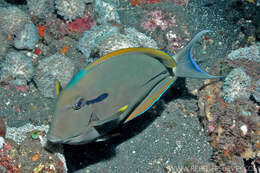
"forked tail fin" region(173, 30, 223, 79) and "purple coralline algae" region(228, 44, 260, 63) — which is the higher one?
"forked tail fin" region(173, 30, 223, 79)

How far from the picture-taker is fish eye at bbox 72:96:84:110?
2.21 m

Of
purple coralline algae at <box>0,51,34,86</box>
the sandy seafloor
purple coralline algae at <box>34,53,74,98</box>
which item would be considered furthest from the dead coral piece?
purple coralline algae at <box>0,51,34,86</box>

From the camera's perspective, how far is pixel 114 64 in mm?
2535

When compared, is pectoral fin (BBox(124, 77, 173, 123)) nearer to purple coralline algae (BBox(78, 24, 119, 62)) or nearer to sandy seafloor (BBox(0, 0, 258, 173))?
sandy seafloor (BBox(0, 0, 258, 173))

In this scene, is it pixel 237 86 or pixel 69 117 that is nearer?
pixel 69 117

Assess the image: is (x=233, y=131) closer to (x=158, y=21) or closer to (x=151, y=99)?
(x=151, y=99)

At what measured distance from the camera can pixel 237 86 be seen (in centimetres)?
382

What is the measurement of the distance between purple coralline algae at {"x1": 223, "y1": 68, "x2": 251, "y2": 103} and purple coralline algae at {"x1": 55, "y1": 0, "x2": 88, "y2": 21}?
2990 millimetres

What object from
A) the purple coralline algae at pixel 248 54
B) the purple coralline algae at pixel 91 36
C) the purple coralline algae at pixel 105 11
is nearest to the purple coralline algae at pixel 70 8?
the purple coralline algae at pixel 105 11

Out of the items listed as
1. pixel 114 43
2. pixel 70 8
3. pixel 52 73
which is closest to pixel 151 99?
pixel 114 43

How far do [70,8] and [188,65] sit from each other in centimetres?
276

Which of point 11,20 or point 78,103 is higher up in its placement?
point 78,103

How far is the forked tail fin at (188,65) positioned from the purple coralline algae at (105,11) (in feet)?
7.29

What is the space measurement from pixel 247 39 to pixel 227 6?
0.82 meters
